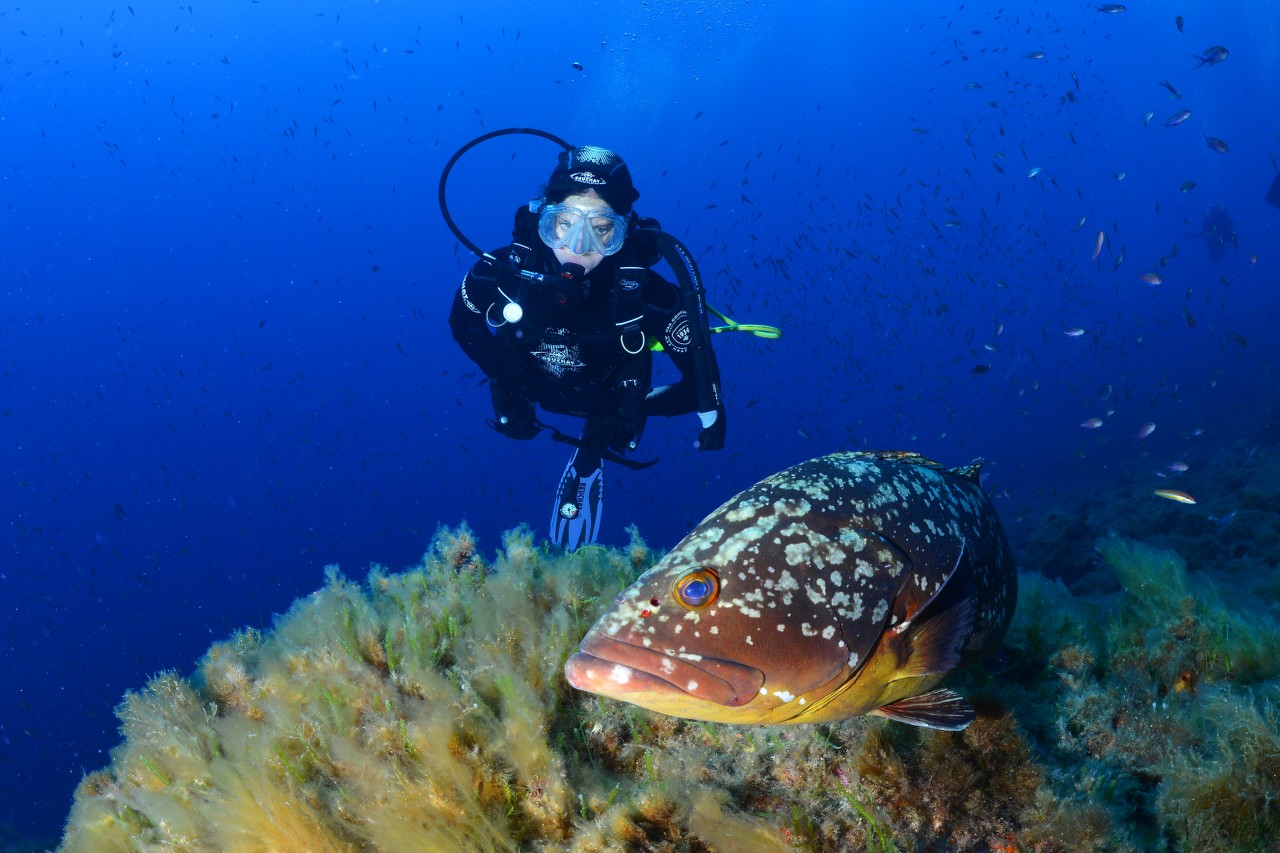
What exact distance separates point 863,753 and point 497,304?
526 cm

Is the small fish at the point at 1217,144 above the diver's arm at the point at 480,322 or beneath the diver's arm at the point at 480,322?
beneath

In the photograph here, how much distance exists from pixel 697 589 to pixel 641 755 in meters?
1.07

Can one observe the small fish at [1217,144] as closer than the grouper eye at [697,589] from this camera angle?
No

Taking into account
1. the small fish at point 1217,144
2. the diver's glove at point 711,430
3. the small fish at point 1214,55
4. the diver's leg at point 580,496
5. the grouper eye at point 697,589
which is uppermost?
the grouper eye at point 697,589

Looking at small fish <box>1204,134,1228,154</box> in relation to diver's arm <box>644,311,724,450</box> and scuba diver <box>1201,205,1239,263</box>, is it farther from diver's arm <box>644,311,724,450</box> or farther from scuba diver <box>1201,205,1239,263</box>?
scuba diver <box>1201,205,1239,263</box>

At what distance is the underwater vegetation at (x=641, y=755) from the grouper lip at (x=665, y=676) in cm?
56

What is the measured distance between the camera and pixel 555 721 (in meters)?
2.49

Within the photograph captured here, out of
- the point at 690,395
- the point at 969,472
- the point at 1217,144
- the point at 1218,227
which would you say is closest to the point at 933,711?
the point at 969,472

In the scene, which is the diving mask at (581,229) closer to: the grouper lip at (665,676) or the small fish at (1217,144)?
the grouper lip at (665,676)

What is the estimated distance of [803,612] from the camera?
174 cm

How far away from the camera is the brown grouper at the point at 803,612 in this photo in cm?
165

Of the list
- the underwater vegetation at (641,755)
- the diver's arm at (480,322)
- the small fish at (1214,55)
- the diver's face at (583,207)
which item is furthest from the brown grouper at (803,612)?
the small fish at (1214,55)

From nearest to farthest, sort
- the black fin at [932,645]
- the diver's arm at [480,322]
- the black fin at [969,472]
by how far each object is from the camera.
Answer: the black fin at [932,645] → the black fin at [969,472] → the diver's arm at [480,322]

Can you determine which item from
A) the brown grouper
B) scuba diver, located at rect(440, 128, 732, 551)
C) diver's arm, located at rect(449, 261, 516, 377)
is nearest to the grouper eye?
the brown grouper
